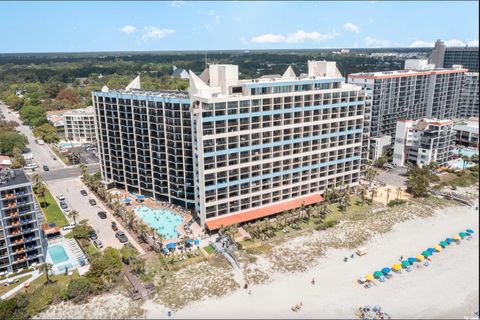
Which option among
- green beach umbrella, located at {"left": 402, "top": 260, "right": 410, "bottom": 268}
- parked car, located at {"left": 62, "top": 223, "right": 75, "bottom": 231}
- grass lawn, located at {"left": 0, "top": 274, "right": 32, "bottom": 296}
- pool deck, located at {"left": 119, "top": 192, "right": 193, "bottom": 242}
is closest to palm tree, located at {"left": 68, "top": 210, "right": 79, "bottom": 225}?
parked car, located at {"left": 62, "top": 223, "right": 75, "bottom": 231}

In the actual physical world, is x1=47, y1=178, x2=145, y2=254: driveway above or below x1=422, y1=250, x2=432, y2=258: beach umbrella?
above

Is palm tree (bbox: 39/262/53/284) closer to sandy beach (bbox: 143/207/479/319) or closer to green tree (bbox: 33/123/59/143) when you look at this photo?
sandy beach (bbox: 143/207/479/319)

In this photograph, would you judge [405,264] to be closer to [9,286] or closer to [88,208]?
[9,286]

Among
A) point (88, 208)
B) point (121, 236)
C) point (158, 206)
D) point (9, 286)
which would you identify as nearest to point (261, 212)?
point (158, 206)

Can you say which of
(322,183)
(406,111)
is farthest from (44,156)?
(406,111)

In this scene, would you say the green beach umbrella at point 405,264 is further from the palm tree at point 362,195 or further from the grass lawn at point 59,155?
the grass lawn at point 59,155

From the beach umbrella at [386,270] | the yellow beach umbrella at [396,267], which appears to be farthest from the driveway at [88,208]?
the yellow beach umbrella at [396,267]

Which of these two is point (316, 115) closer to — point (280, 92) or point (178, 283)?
point (280, 92)
